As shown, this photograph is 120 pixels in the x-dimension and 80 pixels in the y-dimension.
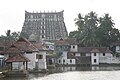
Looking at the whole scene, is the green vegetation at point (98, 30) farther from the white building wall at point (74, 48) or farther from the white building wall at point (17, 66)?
the white building wall at point (17, 66)

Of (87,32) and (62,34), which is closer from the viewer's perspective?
(87,32)

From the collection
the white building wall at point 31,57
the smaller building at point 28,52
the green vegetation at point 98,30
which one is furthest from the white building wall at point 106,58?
the white building wall at point 31,57

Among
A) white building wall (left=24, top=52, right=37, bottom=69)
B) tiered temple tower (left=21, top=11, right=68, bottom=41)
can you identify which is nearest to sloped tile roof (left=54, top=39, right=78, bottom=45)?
tiered temple tower (left=21, top=11, right=68, bottom=41)

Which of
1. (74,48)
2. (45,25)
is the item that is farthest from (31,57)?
(45,25)

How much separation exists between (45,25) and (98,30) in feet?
121

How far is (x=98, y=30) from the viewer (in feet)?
313

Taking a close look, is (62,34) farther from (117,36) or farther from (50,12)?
(117,36)

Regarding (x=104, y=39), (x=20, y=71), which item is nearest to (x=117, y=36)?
(x=104, y=39)

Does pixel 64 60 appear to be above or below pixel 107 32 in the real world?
below

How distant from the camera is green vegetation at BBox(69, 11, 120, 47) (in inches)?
3676

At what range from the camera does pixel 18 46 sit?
5425 cm

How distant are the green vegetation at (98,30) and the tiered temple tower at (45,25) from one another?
83.5ft

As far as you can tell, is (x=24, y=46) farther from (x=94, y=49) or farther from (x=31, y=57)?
(x=94, y=49)

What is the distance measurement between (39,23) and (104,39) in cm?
4002
